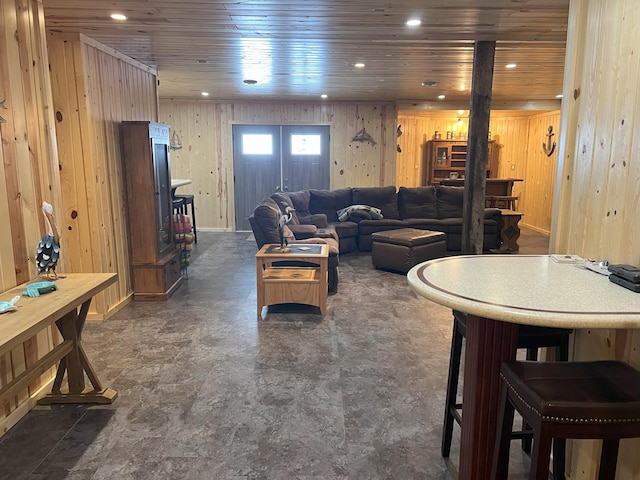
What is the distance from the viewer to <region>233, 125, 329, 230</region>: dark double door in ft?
28.9

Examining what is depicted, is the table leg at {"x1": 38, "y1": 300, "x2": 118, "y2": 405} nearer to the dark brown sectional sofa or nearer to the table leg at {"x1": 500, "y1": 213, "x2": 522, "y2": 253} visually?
the dark brown sectional sofa

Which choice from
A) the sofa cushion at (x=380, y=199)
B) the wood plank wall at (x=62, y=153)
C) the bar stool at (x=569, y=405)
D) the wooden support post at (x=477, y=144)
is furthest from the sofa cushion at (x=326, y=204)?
the bar stool at (x=569, y=405)

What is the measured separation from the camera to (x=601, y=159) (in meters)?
1.90

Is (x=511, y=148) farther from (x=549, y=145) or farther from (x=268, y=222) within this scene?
(x=268, y=222)

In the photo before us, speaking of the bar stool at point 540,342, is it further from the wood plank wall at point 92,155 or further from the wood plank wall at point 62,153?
the wood plank wall at point 92,155

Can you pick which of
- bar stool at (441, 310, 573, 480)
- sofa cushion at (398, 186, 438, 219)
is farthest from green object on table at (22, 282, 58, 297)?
sofa cushion at (398, 186, 438, 219)

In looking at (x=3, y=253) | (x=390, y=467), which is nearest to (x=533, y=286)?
(x=390, y=467)

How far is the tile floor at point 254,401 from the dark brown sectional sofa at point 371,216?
2.10m

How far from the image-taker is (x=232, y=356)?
3369mm

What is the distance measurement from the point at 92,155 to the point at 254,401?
2642 mm

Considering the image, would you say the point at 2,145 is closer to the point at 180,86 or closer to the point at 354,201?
the point at 180,86

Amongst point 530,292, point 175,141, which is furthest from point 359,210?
point 530,292

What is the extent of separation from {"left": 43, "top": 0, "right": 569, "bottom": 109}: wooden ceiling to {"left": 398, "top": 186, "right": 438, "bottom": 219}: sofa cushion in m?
1.74

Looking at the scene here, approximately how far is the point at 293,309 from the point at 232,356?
1.16 metres
